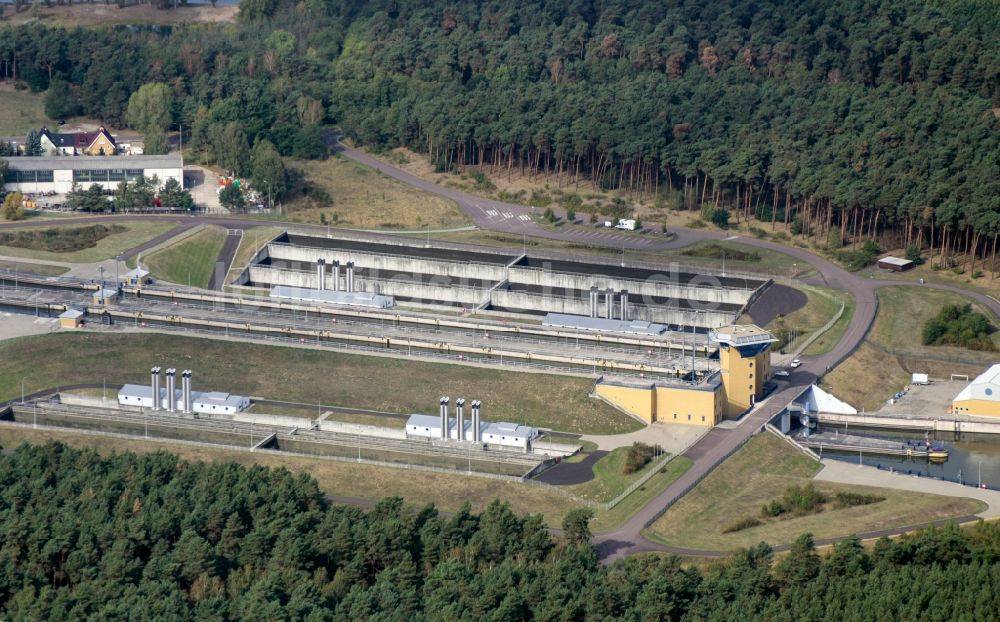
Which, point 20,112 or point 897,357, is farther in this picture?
point 20,112

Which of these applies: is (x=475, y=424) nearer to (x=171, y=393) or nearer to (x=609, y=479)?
(x=609, y=479)

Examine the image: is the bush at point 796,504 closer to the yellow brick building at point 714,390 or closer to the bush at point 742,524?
the bush at point 742,524

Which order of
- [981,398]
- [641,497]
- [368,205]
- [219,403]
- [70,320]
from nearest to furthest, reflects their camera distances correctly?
[641,497]
[219,403]
[981,398]
[70,320]
[368,205]

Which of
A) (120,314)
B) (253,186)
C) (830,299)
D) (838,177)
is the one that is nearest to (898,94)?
(838,177)

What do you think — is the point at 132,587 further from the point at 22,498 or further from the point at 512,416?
the point at 512,416

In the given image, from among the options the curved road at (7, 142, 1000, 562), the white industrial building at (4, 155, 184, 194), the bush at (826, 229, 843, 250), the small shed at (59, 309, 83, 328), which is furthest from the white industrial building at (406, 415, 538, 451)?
the white industrial building at (4, 155, 184, 194)

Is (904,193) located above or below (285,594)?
above

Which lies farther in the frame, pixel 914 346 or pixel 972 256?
pixel 972 256

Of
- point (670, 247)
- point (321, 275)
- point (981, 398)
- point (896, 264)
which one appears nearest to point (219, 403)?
point (321, 275)
